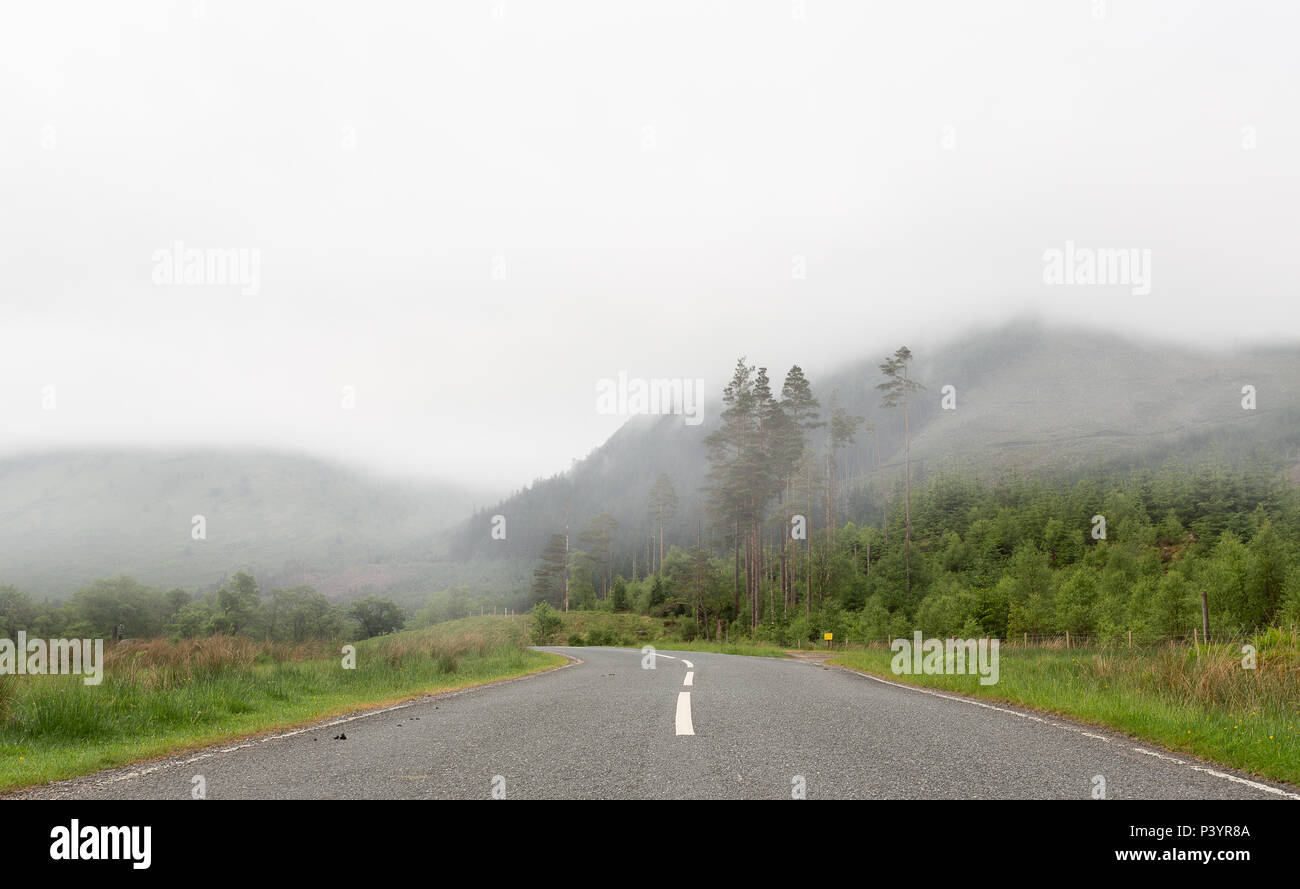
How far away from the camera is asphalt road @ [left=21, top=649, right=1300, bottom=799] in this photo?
18.4ft

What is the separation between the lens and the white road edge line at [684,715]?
8508mm

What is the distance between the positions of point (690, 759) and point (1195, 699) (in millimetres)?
8305

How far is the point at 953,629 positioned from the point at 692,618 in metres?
29.2

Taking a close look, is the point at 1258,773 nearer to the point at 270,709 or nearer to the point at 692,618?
the point at 270,709

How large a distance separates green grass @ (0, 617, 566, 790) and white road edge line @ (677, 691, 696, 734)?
5.96 meters

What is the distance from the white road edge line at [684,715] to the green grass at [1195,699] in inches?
217

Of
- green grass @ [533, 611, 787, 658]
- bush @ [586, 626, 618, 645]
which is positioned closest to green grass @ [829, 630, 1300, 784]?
green grass @ [533, 611, 787, 658]

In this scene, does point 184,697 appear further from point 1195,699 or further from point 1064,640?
point 1064,640

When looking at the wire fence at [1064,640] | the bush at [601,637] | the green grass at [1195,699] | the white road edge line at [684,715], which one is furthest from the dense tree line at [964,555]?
the white road edge line at [684,715]

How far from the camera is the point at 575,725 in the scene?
9227 mm

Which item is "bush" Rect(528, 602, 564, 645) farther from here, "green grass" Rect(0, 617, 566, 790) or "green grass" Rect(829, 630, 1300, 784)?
"green grass" Rect(829, 630, 1300, 784)

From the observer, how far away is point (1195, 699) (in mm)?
10102

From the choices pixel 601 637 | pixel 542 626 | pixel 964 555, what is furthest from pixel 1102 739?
pixel 964 555
